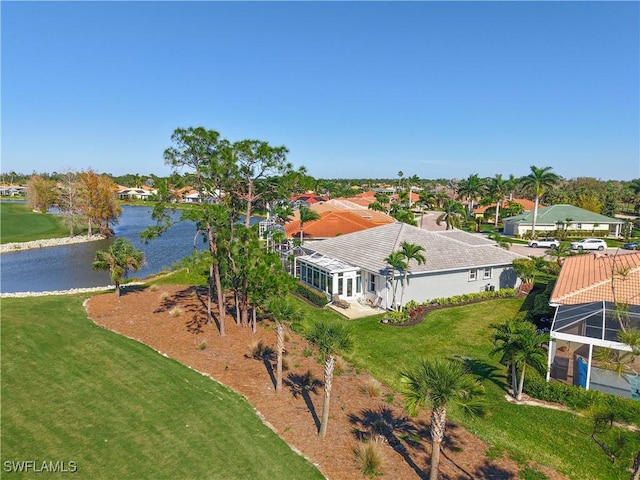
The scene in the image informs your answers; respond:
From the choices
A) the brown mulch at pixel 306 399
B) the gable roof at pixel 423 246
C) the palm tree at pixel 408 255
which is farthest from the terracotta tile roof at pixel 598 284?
the brown mulch at pixel 306 399

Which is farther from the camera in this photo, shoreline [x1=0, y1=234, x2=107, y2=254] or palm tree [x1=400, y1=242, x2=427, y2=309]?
shoreline [x1=0, y1=234, x2=107, y2=254]

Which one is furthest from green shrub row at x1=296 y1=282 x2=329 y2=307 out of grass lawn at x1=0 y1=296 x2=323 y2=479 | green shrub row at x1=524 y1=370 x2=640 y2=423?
green shrub row at x1=524 y1=370 x2=640 y2=423

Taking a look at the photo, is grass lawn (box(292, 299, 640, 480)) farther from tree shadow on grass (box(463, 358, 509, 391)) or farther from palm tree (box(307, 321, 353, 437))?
palm tree (box(307, 321, 353, 437))

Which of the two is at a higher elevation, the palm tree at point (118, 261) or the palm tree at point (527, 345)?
the palm tree at point (118, 261)

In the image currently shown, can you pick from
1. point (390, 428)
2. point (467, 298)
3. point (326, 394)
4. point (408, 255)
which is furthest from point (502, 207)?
point (326, 394)

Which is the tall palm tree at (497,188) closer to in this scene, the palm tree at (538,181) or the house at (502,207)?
the house at (502,207)

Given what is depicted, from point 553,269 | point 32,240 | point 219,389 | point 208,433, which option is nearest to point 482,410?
point 208,433

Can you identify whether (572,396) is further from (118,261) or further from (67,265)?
(67,265)
